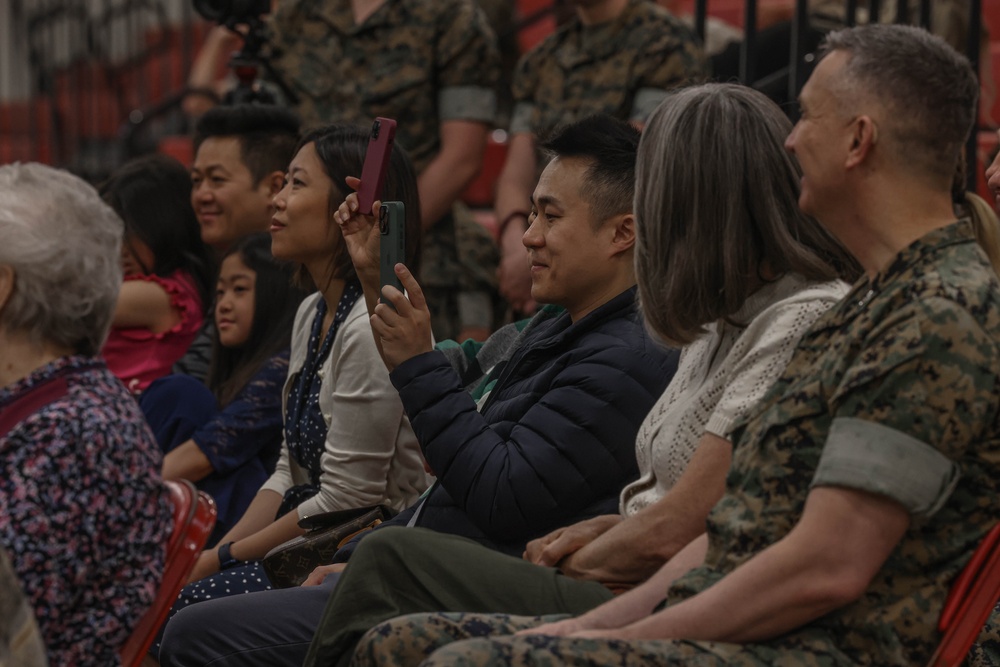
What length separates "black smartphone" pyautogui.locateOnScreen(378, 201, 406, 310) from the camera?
265cm

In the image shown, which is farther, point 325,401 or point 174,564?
point 325,401

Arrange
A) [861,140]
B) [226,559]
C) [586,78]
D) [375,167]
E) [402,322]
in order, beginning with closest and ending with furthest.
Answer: [861,140]
[402,322]
[375,167]
[226,559]
[586,78]

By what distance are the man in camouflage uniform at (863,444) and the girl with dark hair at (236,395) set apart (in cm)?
158

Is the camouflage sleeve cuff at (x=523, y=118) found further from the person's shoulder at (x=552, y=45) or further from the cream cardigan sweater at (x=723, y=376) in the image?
the cream cardigan sweater at (x=723, y=376)

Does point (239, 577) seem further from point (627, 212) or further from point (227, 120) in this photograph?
point (227, 120)

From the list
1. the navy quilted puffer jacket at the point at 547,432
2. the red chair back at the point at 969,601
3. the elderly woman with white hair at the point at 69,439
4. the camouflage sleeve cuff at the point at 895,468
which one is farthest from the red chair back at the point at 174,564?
the red chair back at the point at 969,601

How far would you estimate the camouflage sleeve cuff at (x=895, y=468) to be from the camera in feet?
5.64

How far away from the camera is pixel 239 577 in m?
2.99

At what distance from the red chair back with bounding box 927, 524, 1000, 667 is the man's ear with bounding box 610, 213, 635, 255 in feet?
3.27

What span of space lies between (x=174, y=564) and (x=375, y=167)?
0.97 metres

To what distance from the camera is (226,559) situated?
3182 millimetres

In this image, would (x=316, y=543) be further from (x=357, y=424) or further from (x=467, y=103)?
(x=467, y=103)

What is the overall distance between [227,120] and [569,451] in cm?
196

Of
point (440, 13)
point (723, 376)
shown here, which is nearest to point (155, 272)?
point (440, 13)
